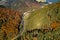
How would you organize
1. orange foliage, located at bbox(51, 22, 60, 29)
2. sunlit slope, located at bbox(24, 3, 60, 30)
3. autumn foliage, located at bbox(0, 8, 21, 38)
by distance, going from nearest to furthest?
orange foliage, located at bbox(51, 22, 60, 29) < sunlit slope, located at bbox(24, 3, 60, 30) < autumn foliage, located at bbox(0, 8, 21, 38)

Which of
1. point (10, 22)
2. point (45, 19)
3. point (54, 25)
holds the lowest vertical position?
point (10, 22)

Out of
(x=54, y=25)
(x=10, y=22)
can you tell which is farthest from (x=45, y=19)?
(x=10, y=22)

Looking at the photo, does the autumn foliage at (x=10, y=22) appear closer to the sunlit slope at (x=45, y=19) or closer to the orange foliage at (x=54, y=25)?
the sunlit slope at (x=45, y=19)

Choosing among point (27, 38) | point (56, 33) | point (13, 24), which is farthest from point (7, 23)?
point (56, 33)

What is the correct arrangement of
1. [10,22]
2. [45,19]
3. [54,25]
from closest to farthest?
[54,25] < [45,19] < [10,22]

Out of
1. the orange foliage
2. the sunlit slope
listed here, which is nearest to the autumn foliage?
the sunlit slope

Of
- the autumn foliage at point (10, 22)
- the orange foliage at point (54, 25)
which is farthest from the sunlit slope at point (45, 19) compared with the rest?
the autumn foliage at point (10, 22)

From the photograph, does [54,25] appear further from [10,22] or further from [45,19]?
[10,22]

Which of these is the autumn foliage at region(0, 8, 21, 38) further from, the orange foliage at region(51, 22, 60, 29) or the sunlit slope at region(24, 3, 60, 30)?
the orange foliage at region(51, 22, 60, 29)
